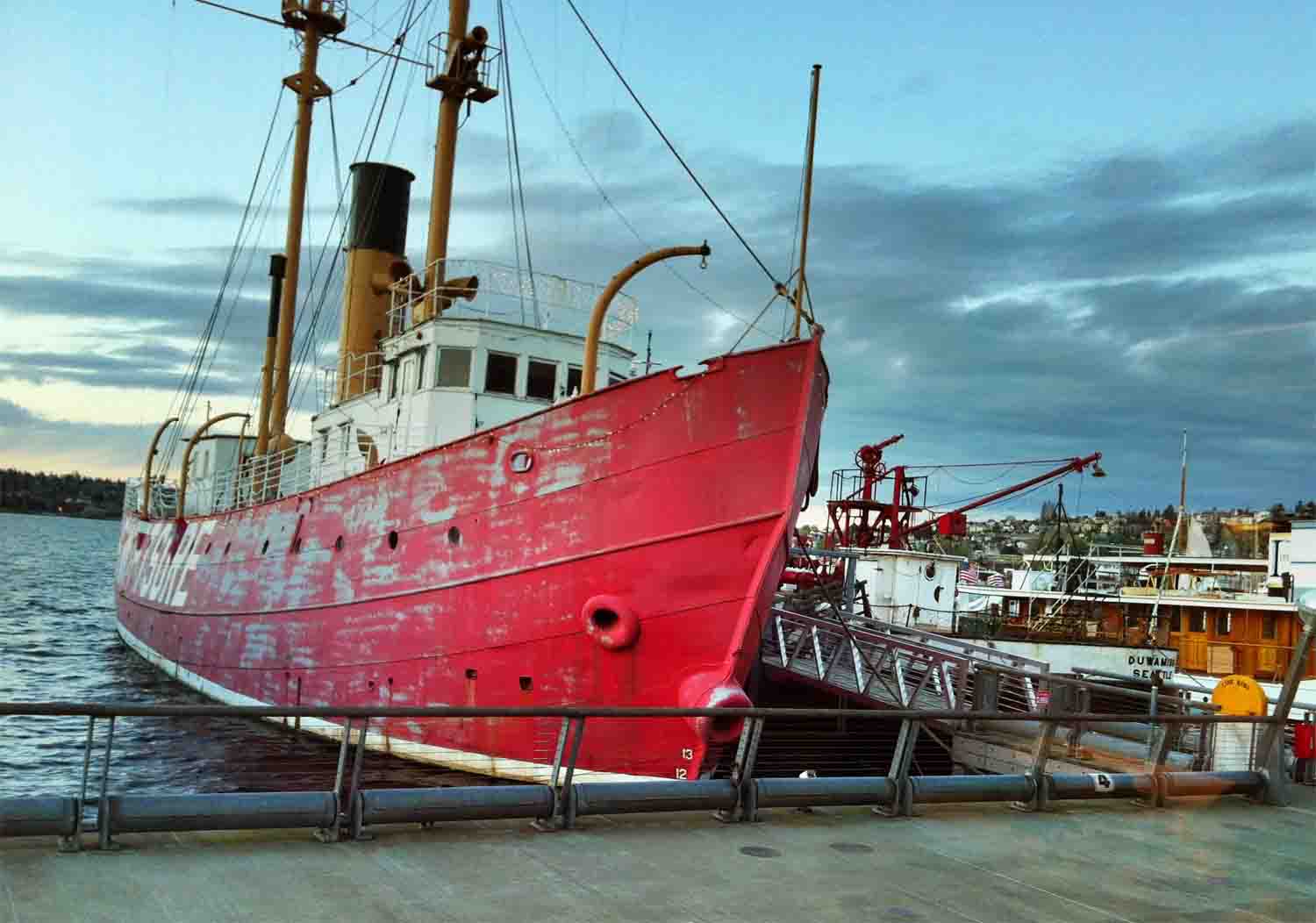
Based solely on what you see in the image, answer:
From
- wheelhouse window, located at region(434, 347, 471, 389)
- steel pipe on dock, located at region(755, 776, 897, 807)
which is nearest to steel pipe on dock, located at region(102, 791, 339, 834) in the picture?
steel pipe on dock, located at region(755, 776, 897, 807)

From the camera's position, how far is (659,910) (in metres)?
5.82

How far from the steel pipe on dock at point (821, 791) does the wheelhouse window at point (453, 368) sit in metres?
11.0

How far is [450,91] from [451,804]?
17.9 metres

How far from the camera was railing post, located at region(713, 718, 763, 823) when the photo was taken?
7906 millimetres

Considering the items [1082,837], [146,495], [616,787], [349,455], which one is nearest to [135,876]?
[616,787]

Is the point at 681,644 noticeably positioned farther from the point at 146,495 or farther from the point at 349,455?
the point at 146,495

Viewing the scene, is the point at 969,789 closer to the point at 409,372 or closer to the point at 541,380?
the point at 541,380

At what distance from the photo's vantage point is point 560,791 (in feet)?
A: 24.4

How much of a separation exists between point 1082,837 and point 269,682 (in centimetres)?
1482

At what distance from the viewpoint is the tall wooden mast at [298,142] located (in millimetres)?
27969

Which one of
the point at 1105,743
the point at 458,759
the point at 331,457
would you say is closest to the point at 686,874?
the point at 458,759

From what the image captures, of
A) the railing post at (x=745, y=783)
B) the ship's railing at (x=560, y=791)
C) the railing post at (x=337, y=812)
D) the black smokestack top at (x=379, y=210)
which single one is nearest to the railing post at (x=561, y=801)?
the ship's railing at (x=560, y=791)

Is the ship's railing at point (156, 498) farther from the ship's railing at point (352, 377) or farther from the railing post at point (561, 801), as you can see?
the railing post at point (561, 801)

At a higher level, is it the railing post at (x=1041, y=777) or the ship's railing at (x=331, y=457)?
the ship's railing at (x=331, y=457)
